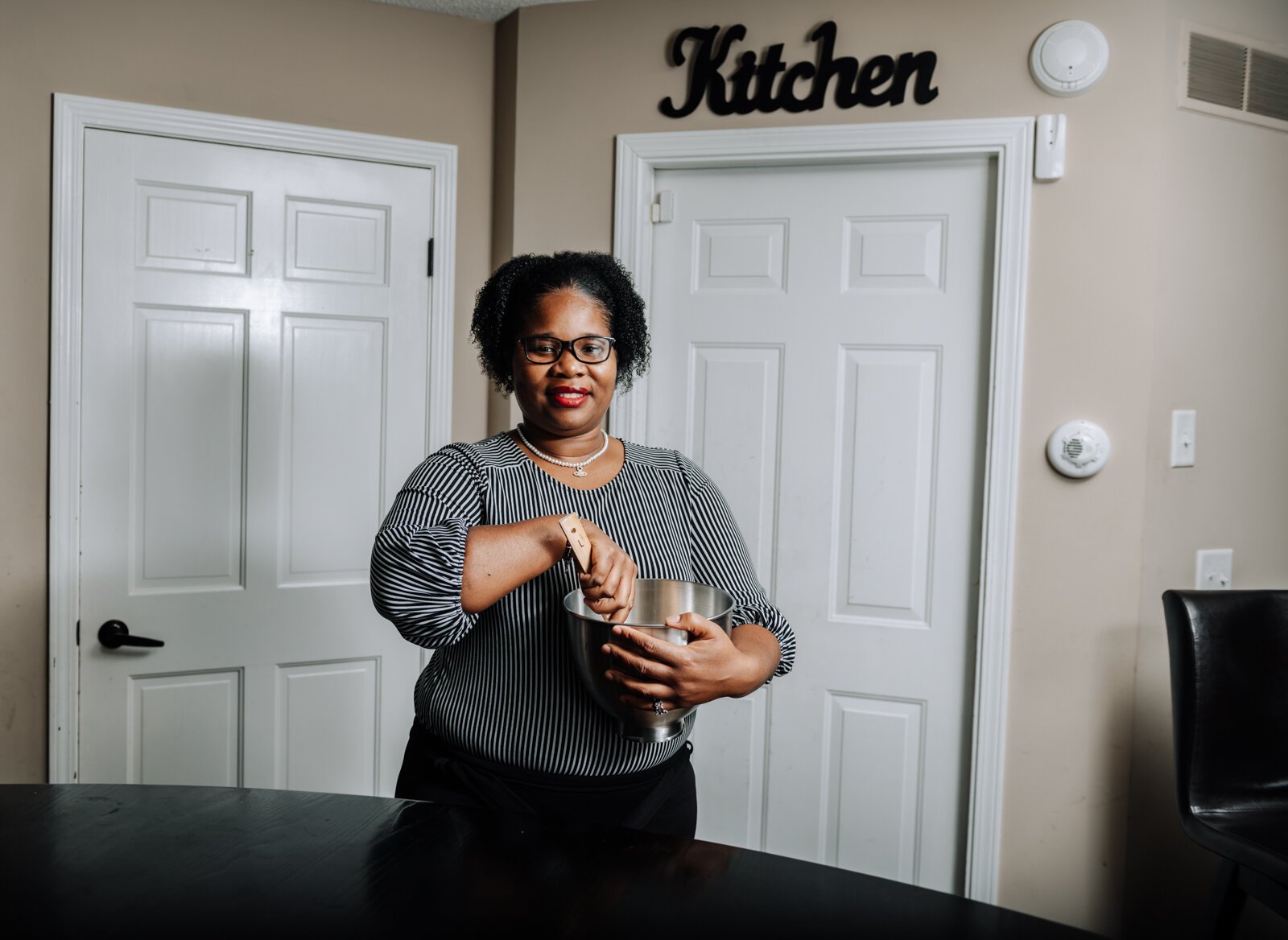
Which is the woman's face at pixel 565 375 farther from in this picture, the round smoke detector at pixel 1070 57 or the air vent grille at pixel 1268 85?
the air vent grille at pixel 1268 85

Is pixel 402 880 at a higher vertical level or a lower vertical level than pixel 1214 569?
lower

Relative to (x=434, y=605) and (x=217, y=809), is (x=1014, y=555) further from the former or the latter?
(x=217, y=809)

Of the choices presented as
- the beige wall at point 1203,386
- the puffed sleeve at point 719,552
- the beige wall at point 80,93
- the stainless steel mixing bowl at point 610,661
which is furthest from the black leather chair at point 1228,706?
the beige wall at point 80,93

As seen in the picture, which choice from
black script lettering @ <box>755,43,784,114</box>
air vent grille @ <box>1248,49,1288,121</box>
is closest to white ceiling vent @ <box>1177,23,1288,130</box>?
air vent grille @ <box>1248,49,1288,121</box>

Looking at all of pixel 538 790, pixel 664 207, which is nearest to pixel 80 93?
pixel 664 207

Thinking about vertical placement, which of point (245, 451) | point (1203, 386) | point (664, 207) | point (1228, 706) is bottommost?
point (1228, 706)

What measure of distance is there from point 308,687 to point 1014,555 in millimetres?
1814

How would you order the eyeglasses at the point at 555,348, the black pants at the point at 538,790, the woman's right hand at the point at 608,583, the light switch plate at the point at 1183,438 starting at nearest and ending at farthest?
the woman's right hand at the point at 608,583, the black pants at the point at 538,790, the eyeglasses at the point at 555,348, the light switch plate at the point at 1183,438

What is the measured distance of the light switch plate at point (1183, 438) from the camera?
2232 mm

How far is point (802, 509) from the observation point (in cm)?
242

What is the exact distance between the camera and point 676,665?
107 centimetres

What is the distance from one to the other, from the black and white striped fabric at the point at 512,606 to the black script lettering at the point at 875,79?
1.31m

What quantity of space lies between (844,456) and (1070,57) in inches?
40.9

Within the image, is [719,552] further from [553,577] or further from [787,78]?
[787,78]
